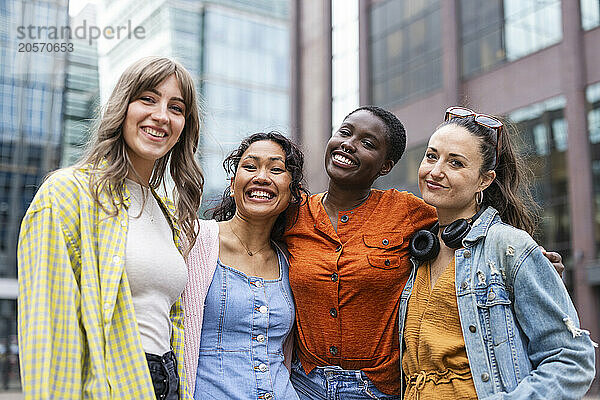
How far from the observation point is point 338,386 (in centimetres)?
362

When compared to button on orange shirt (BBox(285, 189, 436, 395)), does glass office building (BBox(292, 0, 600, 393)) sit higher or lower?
higher

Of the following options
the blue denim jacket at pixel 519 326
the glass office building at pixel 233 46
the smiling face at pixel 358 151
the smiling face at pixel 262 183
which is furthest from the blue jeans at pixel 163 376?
the glass office building at pixel 233 46

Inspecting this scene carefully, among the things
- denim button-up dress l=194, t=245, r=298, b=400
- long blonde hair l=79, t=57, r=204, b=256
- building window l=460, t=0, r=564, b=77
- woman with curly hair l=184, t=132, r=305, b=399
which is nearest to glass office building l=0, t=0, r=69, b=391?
building window l=460, t=0, r=564, b=77

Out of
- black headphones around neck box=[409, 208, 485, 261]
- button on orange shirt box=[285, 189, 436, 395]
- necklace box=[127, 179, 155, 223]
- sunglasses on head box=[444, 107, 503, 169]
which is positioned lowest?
button on orange shirt box=[285, 189, 436, 395]

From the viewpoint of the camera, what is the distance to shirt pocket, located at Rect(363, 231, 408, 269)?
3645 mm

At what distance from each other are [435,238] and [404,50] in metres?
25.9

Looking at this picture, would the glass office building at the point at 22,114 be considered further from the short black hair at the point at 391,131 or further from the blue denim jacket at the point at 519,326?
the blue denim jacket at the point at 519,326

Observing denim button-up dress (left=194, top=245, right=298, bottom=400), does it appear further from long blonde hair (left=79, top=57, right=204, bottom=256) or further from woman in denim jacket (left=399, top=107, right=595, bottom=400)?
woman in denim jacket (left=399, top=107, right=595, bottom=400)

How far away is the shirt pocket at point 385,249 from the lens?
12.0 ft

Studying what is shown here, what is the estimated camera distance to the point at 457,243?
3.31 metres

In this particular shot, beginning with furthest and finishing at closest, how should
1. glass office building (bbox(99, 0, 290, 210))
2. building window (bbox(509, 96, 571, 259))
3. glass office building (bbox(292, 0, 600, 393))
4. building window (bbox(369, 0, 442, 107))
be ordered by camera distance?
1. glass office building (bbox(99, 0, 290, 210))
2. building window (bbox(369, 0, 442, 107))
3. building window (bbox(509, 96, 571, 259))
4. glass office building (bbox(292, 0, 600, 393))

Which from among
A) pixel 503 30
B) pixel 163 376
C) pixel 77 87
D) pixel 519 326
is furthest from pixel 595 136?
pixel 77 87

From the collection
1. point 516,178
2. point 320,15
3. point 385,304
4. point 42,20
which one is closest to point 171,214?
point 385,304

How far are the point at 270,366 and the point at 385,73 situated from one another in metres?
26.8
